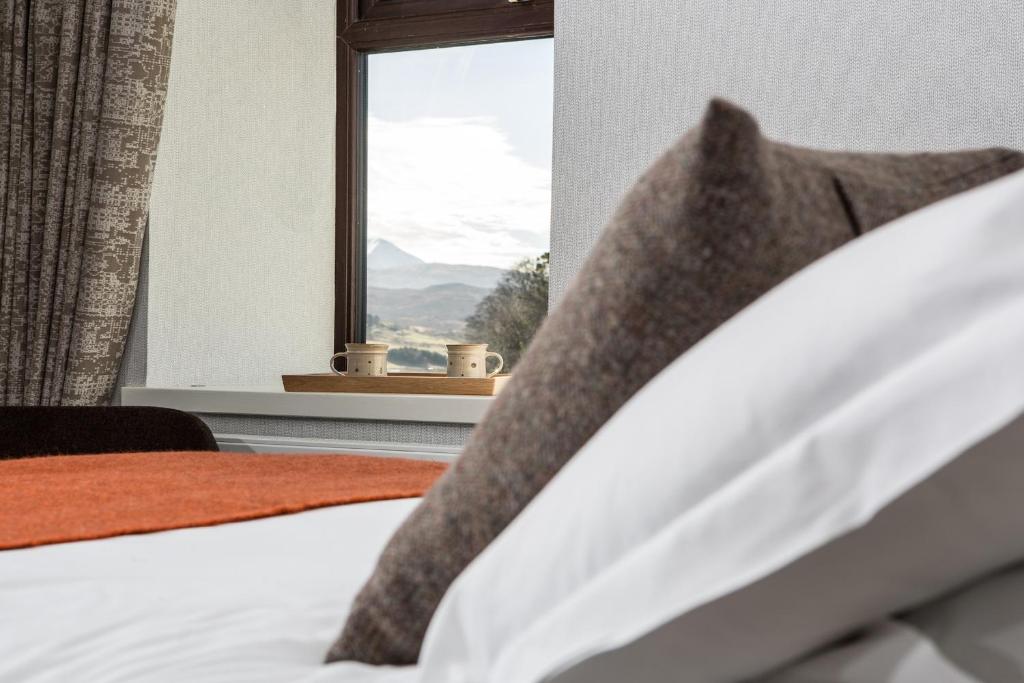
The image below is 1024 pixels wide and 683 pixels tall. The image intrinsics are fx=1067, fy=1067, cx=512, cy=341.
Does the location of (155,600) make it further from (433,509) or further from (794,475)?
(794,475)

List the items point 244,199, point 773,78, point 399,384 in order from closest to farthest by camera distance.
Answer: point 773,78 → point 399,384 → point 244,199

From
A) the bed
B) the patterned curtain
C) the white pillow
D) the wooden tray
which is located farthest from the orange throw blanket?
the patterned curtain

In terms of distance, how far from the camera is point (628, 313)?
1.82ft

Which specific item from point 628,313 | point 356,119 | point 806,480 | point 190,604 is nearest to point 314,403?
point 356,119

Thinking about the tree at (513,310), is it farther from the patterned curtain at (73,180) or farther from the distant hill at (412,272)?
the patterned curtain at (73,180)

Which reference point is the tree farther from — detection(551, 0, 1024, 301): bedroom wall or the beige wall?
detection(551, 0, 1024, 301): bedroom wall

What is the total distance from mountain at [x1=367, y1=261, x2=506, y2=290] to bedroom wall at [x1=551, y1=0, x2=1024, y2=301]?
815mm

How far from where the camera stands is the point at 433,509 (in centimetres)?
61

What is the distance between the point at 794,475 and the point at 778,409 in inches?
1.3

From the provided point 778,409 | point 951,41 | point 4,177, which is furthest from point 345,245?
point 778,409

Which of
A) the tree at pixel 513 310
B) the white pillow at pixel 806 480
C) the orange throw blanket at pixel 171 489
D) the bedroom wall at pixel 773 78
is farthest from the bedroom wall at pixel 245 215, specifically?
the white pillow at pixel 806 480

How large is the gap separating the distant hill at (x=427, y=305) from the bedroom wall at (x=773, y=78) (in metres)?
0.86

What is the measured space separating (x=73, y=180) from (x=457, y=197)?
1.13 metres

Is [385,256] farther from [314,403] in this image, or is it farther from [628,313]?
[628,313]
